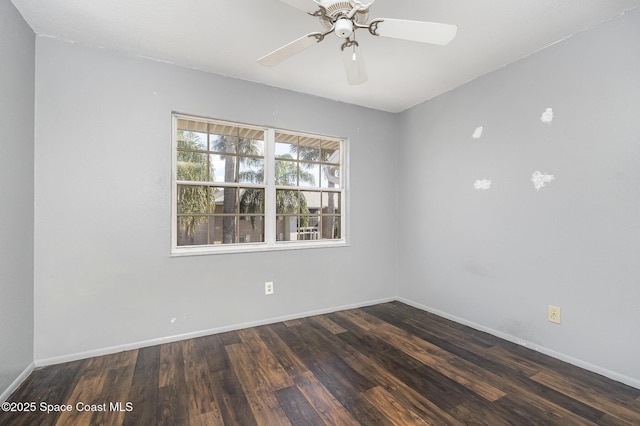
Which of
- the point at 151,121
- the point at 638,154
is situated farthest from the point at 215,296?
the point at 638,154

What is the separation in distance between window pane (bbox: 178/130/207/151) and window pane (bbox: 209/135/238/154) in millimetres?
75

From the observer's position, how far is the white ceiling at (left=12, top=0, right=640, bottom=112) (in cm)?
190

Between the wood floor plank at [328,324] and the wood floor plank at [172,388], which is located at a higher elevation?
the wood floor plank at [328,324]

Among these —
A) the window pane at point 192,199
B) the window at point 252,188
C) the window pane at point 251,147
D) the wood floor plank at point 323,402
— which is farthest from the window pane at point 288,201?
the wood floor plank at point 323,402

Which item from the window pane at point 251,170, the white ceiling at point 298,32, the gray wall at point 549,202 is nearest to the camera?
the white ceiling at point 298,32

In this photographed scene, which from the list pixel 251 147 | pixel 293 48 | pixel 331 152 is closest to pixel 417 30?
pixel 293 48

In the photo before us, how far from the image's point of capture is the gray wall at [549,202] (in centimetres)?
200

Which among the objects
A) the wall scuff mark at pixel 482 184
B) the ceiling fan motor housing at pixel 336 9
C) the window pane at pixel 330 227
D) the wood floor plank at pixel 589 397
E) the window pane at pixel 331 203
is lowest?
the wood floor plank at pixel 589 397

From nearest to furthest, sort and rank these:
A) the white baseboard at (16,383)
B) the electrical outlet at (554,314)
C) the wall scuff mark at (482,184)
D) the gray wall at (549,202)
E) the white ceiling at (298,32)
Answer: the white baseboard at (16,383) < the white ceiling at (298,32) < the gray wall at (549,202) < the electrical outlet at (554,314) < the wall scuff mark at (482,184)

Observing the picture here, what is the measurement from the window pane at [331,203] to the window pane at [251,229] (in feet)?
2.69

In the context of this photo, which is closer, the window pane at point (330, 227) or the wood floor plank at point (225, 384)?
the wood floor plank at point (225, 384)

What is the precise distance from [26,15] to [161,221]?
1.68 metres

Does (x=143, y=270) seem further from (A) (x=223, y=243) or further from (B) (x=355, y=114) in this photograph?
(B) (x=355, y=114)

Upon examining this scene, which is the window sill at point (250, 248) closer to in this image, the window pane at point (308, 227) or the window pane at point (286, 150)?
the window pane at point (308, 227)
